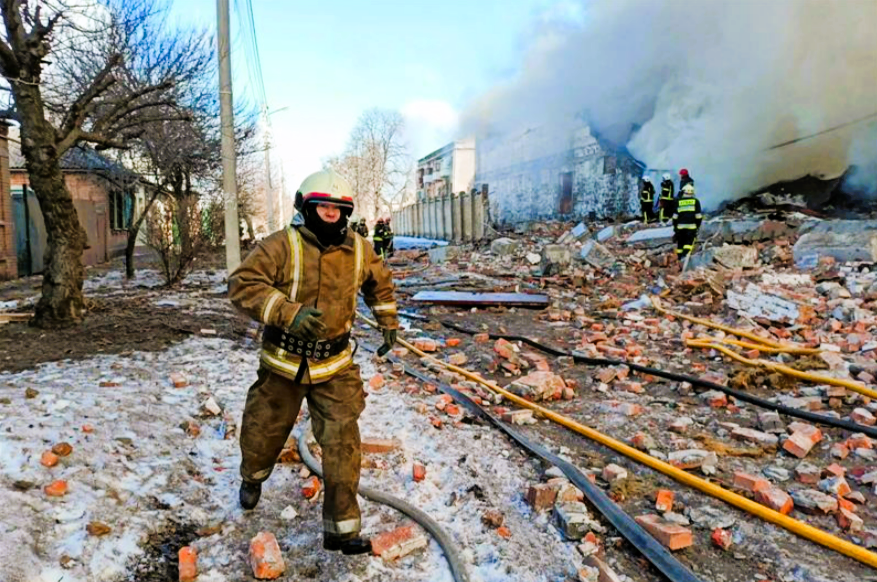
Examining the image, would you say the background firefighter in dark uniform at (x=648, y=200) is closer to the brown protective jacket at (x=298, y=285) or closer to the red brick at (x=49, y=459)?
the brown protective jacket at (x=298, y=285)

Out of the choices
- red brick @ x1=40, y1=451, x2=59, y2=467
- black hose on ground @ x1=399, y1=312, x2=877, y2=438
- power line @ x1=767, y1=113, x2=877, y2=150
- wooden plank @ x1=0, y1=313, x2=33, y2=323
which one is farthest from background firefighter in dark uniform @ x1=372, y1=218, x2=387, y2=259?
red brick @ x1=40, y1=451, x2=59, y2=467

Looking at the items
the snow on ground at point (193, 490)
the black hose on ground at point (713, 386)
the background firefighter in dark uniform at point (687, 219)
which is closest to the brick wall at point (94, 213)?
the black hose on ground at point (713, 386)

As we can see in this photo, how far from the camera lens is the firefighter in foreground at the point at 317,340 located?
2441mm

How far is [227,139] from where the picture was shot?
863 centimetres

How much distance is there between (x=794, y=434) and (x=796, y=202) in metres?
12.8

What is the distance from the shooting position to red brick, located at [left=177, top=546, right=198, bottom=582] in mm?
2305

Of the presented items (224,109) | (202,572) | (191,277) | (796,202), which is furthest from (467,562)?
(796,202)

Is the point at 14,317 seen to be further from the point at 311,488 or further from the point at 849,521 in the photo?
the point at 849,521

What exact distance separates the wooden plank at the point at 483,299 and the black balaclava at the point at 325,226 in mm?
6613

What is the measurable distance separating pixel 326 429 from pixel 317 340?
403 mm

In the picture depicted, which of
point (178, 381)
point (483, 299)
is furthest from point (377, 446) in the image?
point (483, 299)

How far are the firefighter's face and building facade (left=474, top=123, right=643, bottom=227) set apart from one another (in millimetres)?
18152

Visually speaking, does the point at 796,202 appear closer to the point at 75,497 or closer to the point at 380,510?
the point at 380,510

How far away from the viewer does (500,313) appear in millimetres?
8781
